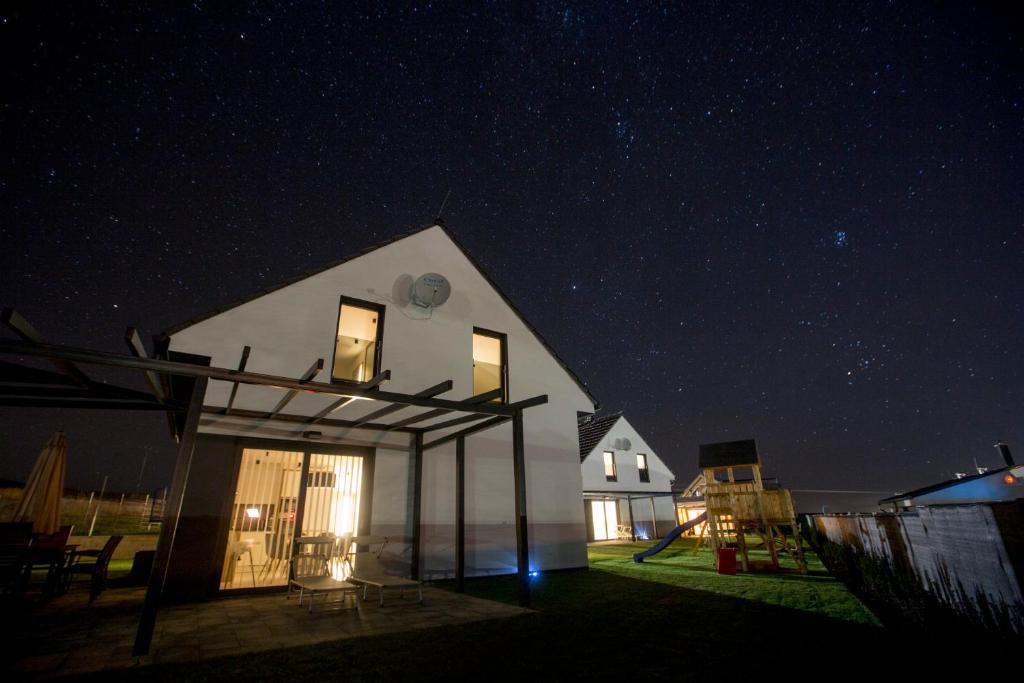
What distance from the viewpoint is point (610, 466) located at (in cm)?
2567

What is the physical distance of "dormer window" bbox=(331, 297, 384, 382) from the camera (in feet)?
32.7

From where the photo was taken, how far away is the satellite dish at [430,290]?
10117mm

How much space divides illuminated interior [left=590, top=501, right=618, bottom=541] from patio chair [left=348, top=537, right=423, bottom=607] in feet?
61.4

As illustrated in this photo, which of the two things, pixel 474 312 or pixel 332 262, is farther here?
pixel 474 312

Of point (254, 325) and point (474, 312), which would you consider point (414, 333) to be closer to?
point (474, 312)

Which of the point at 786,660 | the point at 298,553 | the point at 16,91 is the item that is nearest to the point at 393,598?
the point at 298,553

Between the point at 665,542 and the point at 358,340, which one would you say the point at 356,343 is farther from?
the point at 665,542

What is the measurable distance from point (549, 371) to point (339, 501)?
6.40 meters

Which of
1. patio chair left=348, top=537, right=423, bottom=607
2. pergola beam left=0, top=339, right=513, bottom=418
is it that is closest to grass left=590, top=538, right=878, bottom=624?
patio chair left=348, top=537, right=423, bottom=607

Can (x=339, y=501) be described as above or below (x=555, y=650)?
above

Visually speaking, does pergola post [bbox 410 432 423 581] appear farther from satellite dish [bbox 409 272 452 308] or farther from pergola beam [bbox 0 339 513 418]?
satellite dish [bbox 409 272 452 308]

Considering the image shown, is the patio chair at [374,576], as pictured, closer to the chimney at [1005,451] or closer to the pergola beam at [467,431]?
the pergola beam at [467,431]

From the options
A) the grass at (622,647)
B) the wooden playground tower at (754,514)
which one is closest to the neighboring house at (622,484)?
the wooden playground tower at (754,514)

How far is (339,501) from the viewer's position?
9539mm
